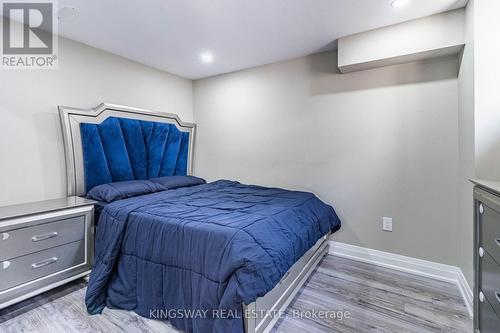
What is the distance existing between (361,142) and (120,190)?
254 centimetres

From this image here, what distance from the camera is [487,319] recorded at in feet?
3.97

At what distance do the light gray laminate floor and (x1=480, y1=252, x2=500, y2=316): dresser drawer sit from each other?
60cm

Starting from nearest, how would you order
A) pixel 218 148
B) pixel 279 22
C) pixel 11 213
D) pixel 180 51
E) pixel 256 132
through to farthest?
pixel 11 213
pixel 279 22
pixel 180 51
pixel 256 132
pixel 218 148

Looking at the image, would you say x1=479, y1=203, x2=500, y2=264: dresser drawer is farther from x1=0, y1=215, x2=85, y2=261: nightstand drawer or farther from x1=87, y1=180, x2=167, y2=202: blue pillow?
x1=0, y1=215, x2=85, y2=261: nightstand drawer

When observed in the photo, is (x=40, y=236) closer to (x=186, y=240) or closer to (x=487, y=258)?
(x=186, y=240)

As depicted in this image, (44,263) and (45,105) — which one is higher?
(45,105)

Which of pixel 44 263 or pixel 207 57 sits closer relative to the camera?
pixel 44 263

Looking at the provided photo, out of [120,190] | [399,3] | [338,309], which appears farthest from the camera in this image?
[120,190]

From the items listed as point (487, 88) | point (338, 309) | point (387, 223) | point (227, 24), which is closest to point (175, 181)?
point (227, 24)

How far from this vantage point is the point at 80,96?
8.55ft

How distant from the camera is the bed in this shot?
Answer: 54.6 inches

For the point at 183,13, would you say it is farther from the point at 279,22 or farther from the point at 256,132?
the point at 256,132

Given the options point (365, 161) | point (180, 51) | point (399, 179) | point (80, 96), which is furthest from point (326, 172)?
point (80, 96)

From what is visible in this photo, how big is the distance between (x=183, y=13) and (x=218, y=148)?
1949 mm
